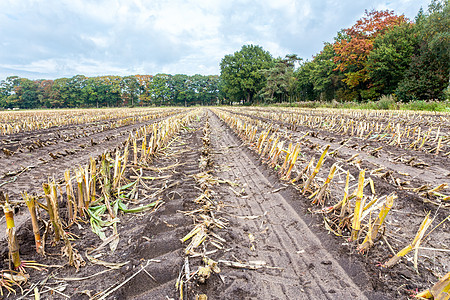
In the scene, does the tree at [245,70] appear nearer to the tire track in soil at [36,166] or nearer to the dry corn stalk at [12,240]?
the tire track in soil at [36,166]

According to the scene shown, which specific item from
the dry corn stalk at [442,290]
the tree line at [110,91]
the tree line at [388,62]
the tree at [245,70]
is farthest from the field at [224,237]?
the tree line at [110,91]

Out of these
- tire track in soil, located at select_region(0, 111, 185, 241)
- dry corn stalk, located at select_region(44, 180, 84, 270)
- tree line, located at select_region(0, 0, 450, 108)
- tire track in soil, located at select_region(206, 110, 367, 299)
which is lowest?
tire track in soil, located at select_region(0, 111, 185, 241)

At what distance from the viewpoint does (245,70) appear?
50.8 meters

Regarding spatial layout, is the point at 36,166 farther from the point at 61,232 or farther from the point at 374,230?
the point at 374,230

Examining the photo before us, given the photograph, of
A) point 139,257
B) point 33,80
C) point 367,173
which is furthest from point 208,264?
point 33,80

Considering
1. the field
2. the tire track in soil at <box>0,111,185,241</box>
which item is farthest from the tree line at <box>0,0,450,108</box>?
the tire track in soil at <box>0,111,185,241</box>

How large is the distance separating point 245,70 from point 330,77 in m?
20.6

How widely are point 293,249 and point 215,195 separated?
1.38 metres

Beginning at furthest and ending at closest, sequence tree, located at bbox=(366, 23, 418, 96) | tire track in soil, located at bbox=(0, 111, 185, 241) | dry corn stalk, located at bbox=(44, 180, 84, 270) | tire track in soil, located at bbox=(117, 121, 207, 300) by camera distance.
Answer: tree, located at bbox=(366, 23, 418, 96)
tire track in soil, located at bbox=(0, 111, 185, 241)
dry corn stalk, located at bbox=(44, 180, 84, 270)
tire track in soil, located at bbox=(117, 121, 207, 300)

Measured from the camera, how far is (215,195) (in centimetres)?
314

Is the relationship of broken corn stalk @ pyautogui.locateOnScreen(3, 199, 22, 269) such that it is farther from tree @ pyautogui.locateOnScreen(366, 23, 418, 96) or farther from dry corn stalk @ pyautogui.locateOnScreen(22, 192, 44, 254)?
tree @ pyautogui.locateOnScreen(366, 23, 418, 96)

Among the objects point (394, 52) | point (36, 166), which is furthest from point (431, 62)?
point (36, 166)

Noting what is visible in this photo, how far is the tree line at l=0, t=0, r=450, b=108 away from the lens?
22734 mm

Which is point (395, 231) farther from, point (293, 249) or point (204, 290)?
point (204, 290)
